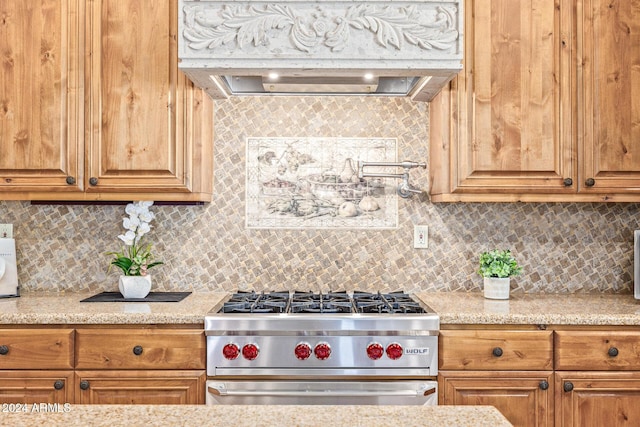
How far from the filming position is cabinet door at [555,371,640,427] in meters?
1.93

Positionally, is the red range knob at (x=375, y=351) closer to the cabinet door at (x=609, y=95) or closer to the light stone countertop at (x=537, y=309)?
the light stone countertop at (x=537, y=309)

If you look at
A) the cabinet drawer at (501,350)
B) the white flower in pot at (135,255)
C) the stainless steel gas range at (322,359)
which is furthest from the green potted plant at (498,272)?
the white flower in pot at (135,255)

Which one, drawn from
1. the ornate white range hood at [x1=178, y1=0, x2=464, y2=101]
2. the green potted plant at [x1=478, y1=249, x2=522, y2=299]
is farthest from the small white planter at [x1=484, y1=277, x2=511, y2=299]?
the ornate white range hood at [x1=178, y1=0, x2=464, y2=101]

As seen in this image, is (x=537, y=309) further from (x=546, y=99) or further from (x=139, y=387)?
(x=139, y=387)

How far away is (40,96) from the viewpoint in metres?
2.21

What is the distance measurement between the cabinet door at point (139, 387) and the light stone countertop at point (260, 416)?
3.39ft

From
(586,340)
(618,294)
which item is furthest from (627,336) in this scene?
(618,294)

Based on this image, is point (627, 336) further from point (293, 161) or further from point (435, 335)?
point (293, 161)

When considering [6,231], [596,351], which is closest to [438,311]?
[596,351]

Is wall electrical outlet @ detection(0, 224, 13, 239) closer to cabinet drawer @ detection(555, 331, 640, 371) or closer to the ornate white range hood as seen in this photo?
the ornate white range hood

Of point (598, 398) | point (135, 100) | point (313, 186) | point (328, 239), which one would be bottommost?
point (598, 398)

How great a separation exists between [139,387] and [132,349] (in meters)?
0.14

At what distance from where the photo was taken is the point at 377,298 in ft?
7.54

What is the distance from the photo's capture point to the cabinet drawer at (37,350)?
1.93m
